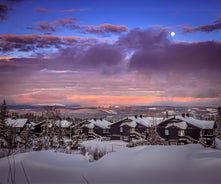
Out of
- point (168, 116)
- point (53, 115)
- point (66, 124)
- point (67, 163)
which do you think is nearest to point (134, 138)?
point (168, 116)

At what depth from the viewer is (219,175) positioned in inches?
176

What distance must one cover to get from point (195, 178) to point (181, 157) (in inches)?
36.2

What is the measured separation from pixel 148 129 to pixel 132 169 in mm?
31405

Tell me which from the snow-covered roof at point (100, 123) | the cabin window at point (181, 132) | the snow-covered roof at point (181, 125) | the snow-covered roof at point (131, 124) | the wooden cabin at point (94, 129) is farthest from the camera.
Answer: the snow-covered roof at point (100, 123)

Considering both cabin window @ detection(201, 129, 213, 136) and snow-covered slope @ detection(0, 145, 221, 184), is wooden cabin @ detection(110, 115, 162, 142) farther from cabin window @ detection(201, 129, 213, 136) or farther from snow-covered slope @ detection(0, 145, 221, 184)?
snow-covered slope @ detection(0, 145, 221, 184)

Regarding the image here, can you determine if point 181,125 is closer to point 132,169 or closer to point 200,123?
point 200,123

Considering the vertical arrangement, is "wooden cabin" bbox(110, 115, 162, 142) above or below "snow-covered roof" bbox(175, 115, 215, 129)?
below

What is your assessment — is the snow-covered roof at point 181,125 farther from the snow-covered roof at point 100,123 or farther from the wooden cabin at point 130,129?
the snow-covered roof at point 100,123

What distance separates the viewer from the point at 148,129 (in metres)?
36.2

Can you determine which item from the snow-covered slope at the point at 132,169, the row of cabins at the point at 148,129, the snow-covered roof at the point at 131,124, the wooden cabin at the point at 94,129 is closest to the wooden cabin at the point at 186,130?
the row of cabins at the point at 148,129

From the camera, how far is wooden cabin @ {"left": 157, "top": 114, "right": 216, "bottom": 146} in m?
32.8

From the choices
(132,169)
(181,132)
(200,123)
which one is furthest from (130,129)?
(132,169)

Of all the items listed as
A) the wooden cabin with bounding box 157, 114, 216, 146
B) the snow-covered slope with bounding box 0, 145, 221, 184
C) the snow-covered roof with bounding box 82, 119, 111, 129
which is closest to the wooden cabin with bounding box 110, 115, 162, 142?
the wooden cabin with bounding box 157, 114, 216, 146

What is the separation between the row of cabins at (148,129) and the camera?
32.7 meters
